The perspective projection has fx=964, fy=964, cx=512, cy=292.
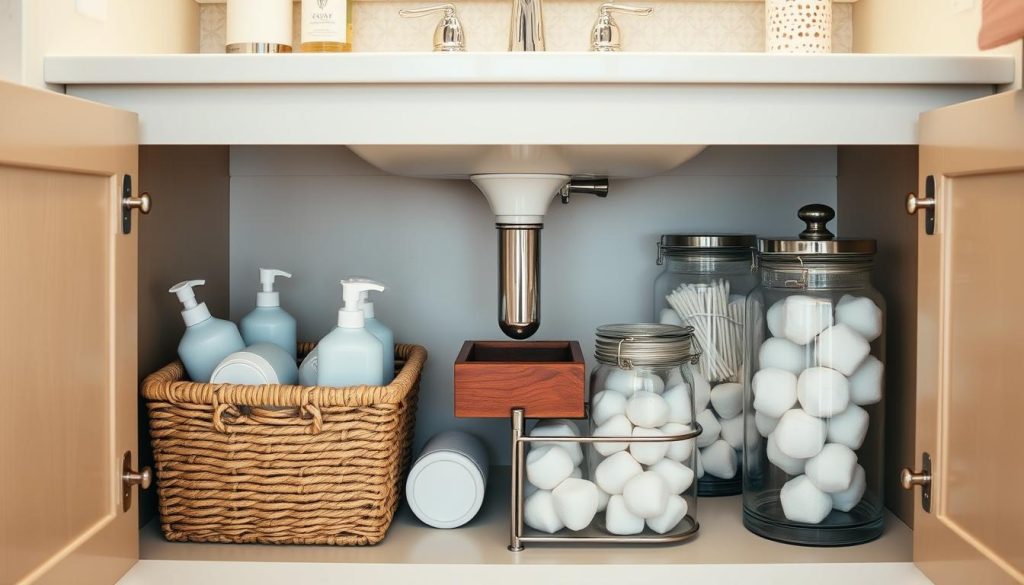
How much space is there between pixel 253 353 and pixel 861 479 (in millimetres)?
814

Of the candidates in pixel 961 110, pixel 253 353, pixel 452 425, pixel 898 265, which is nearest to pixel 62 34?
pixel 253 353

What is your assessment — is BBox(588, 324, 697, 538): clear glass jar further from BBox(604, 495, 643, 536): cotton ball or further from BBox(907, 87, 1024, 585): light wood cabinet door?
BBox(907, 87, 1024, 585): light wood cabinet door

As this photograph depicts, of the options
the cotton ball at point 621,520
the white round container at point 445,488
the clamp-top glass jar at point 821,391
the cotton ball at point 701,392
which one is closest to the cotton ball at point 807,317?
the clamp-top glass jar at point 821,391

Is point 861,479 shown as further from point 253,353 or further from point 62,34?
point 62,34

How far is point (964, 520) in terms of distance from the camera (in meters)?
1.00

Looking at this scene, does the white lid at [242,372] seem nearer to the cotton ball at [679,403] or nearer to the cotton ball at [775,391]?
the cotton ball at [679,403]

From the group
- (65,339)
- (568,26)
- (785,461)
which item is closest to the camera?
(65,339)

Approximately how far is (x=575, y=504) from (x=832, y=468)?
13.2 inches

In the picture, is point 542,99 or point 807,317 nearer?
point 542,99

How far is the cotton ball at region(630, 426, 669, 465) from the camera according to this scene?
1.24 metres

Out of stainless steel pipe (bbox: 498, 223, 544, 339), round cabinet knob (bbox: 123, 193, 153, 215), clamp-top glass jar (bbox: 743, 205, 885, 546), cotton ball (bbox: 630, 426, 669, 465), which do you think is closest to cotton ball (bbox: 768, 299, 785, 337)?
clamp-top glass jar (bbox: 743, 205, 885, 546)

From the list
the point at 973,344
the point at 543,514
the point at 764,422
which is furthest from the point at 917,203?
the point at 543,514

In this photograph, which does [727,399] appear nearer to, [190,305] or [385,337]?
[385,337]

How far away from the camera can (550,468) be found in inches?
49.3
